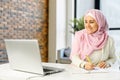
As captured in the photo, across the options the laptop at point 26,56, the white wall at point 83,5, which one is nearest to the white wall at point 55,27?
the white wall at point 83,5

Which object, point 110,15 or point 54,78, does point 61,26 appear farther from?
point 54,78

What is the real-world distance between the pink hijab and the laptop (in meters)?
0.48

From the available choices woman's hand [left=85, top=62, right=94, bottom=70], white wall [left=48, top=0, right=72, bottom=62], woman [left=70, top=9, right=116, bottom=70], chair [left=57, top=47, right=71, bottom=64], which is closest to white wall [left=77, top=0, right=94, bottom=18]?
white wall [left=48, top=0, right=72, bottom=62]

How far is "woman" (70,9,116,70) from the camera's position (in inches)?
86.7

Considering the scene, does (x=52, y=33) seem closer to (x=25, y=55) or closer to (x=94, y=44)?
(x=94, y=44)

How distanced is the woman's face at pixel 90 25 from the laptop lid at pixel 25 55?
2.57 ft

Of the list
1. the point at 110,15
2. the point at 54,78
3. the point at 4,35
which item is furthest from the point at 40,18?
the point at 54,78

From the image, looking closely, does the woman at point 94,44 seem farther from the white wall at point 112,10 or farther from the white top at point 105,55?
the white wall at point 112,10

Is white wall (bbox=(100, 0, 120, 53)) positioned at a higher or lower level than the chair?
higher

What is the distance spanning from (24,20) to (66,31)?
127 cm

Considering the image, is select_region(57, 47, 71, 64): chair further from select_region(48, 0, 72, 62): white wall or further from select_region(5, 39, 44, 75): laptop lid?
select_region(5, 39, 44, 75): laptop lid

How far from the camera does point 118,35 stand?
5191 mm

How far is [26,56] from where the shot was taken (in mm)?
1699

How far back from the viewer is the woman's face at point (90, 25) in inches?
88.7
